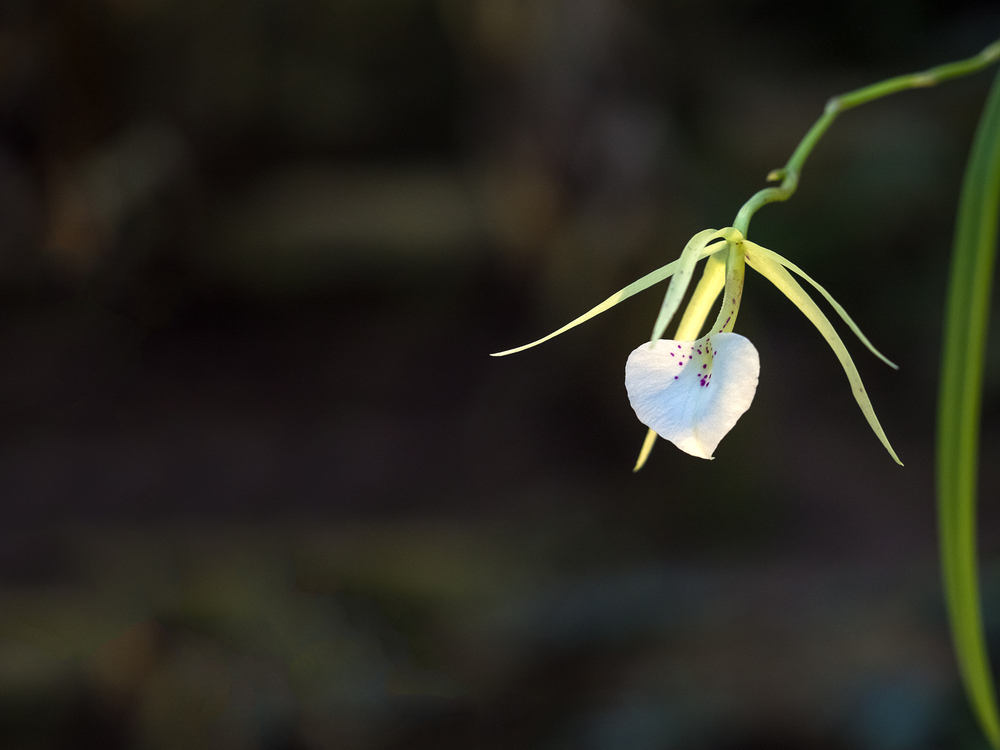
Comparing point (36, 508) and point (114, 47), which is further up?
point (114, 47)

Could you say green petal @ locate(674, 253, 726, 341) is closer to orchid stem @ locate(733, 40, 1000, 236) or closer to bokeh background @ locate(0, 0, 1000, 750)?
orchid stem @ locate(733, 40, 1000, 236)

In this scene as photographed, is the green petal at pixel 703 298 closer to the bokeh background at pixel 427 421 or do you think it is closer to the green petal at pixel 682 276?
the green petal at pixel 682 276

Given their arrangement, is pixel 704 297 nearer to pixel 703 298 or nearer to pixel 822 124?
pixel 703 298

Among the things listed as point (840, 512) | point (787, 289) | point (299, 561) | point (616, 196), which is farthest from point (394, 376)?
point (787, 289)

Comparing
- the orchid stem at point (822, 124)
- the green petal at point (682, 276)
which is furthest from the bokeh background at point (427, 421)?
the green petal at point (682, 276)

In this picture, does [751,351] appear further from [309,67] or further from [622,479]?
[309,67]
